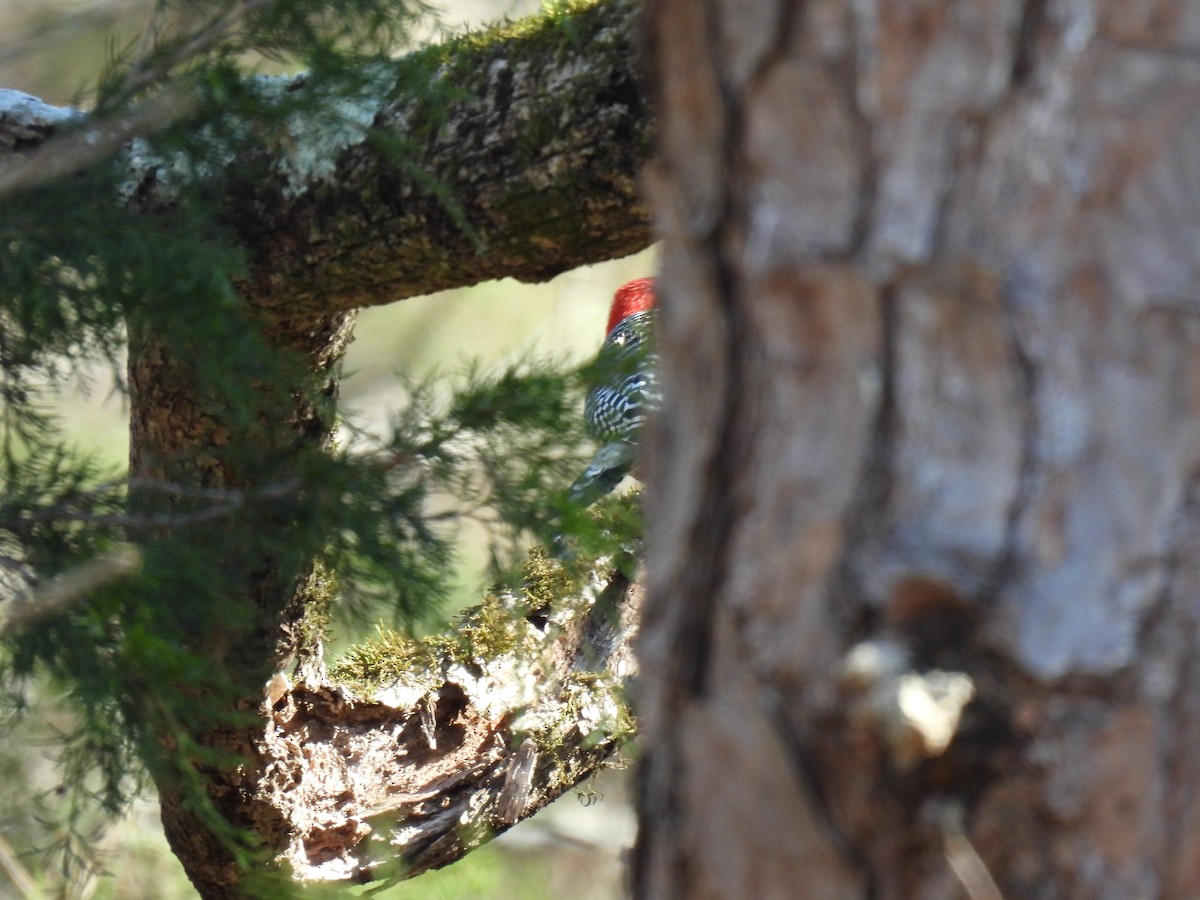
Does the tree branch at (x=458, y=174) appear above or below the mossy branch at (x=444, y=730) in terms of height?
above

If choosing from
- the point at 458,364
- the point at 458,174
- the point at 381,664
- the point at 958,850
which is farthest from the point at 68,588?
the point at 458,364

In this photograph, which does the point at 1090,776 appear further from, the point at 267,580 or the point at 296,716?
the point at 296,716

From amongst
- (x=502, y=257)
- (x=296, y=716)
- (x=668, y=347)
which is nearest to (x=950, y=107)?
(x=668, y=347)

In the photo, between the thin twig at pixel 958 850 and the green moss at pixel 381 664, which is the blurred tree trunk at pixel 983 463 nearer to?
the thin twig at pixel 958 850

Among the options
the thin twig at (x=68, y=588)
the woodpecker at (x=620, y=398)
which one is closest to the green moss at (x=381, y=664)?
the woodpecker at (x=620, y=398)

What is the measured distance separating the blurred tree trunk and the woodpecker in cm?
18

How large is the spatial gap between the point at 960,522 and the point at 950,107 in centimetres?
19

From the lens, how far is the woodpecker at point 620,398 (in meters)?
1.30

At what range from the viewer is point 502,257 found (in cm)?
148

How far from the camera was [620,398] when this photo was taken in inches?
104

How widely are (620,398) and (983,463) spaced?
2.10 meters

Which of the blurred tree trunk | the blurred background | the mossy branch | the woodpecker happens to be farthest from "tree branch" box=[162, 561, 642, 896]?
the blurred tree trunk

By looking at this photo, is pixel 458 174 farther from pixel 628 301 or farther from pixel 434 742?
pixel 628 301

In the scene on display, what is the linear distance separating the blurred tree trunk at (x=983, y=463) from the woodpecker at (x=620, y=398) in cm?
18
